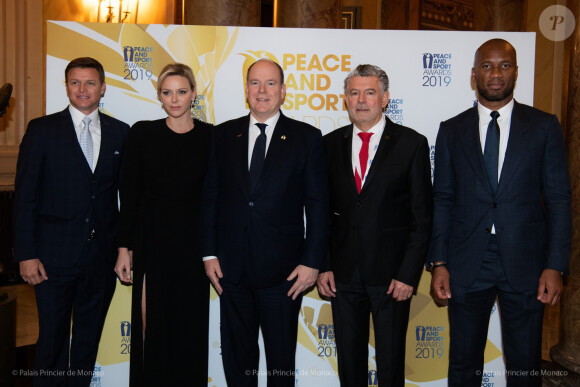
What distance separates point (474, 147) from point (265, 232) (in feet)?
3.54

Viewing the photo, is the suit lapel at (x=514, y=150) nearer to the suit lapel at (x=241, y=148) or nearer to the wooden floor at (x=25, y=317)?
the suit lapel at (x=241, y=148)

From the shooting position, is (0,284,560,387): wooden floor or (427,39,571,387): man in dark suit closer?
(427,39,571,387): man in dark suit

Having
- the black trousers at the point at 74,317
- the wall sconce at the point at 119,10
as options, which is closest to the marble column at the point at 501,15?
the wall sconce at the point at 119,10

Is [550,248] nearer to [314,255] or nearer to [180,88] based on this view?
[314,255]

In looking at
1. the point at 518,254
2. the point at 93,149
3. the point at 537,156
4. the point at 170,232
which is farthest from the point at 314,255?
the point at 93,149

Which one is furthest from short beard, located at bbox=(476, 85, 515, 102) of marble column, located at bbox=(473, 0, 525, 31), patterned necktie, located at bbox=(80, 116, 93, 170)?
marble column, located at bbox=(473, 0, 525, 31)

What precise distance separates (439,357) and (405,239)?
1183 mm

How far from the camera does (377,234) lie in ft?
8.77

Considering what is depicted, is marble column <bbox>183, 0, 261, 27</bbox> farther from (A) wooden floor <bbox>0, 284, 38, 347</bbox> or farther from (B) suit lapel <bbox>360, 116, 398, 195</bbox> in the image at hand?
(A) wooden floor <bbox>0, 284, 38, 347</bbox>

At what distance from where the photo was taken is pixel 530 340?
2551 millimetres

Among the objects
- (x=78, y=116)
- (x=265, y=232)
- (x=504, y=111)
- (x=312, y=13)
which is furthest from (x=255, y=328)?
(x=312, y=13)

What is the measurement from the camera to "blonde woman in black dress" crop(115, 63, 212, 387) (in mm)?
2824

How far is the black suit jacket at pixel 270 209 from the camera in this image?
2.66 metres

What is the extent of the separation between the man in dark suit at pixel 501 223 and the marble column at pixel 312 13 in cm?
163
